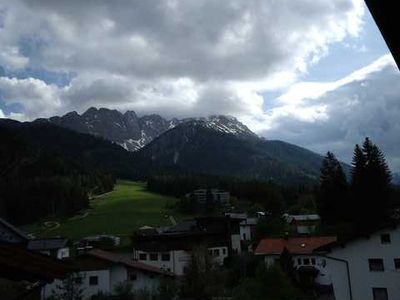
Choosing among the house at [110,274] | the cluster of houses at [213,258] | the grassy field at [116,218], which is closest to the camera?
the cluster of houses at [213,258]

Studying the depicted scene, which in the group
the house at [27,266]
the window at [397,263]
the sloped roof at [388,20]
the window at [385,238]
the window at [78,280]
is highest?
the sloped roof at [388,20]

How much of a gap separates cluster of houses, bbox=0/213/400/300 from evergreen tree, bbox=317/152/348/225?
6.40m

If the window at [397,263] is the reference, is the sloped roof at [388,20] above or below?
above

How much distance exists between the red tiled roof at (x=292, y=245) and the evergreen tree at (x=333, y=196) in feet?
26.6

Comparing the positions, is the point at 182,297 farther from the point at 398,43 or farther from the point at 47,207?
the point at 47,207

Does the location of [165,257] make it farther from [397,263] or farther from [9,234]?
[9,234]

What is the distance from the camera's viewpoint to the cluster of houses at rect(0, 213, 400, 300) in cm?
694

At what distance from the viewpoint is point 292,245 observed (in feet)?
230

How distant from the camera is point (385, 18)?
224 cm

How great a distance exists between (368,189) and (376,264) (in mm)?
30549

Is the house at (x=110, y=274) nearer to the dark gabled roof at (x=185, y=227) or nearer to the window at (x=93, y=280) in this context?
the window at (x=93, y=280)

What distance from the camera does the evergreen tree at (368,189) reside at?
6575 cm

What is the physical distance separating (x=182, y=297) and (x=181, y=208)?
97.7 m

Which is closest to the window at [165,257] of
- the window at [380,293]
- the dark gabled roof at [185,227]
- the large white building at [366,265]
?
the dark gabled roof at [185,227]
